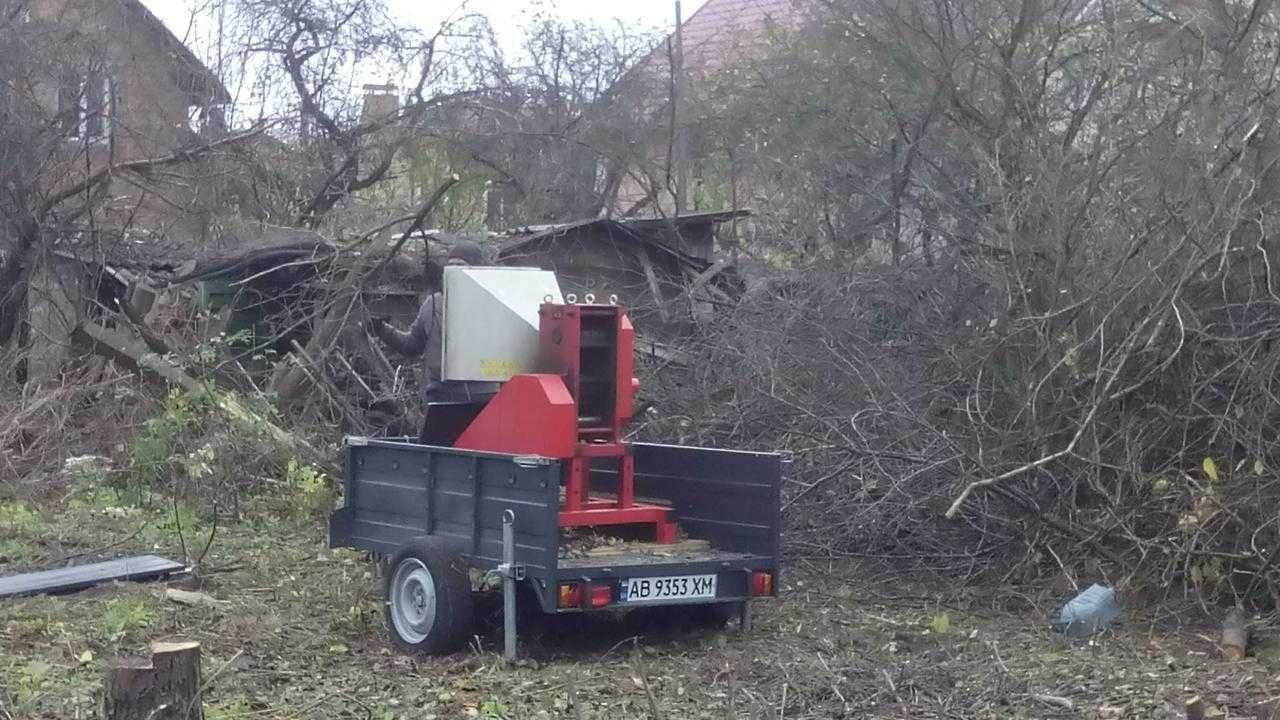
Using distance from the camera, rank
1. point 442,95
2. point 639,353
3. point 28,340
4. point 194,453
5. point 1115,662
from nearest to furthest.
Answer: point 1115,662 < point 194,453 < point 639,353 < point 28,340 < point 442,95

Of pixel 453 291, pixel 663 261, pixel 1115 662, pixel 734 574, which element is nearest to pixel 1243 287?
pixel 1115 662

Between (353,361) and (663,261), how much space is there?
14.3ft

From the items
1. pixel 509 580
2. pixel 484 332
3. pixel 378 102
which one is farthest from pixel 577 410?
pixel 378 102

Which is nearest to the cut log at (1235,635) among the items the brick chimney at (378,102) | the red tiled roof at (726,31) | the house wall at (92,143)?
the red tiled roof at (726,31)

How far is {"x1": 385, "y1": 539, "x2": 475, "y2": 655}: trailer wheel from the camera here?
23.9ft

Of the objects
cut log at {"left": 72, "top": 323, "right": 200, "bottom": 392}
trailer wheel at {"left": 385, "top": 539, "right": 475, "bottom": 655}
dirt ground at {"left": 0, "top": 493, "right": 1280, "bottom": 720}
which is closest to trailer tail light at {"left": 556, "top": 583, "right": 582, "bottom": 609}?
dirt ground at {"left": 0, "top": 493, "right": 1280, "bottom": 720}

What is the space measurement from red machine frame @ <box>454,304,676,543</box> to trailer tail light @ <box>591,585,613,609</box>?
417mm

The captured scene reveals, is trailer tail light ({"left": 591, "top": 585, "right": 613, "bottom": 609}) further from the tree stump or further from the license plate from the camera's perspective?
the tree stump

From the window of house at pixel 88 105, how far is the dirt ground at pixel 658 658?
715 cm

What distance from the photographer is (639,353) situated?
12.6m

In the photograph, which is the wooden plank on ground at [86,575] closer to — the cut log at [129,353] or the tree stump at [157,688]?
the cut log at [129,353]

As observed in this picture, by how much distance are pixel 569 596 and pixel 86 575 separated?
3.49m

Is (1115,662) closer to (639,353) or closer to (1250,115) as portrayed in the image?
(1250,115)

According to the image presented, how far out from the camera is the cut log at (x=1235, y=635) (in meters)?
7.36
